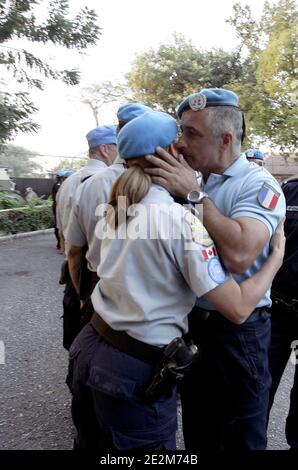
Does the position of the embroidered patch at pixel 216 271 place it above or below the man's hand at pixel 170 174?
below

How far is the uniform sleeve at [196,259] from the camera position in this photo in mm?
1204

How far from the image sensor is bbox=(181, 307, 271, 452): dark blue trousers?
5.16 ft

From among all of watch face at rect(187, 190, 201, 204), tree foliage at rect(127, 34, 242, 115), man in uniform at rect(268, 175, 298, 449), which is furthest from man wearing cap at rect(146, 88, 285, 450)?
tree foliage at rect(127, 34, 242, 115)

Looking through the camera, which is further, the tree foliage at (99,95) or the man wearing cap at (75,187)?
the tree foliage at (99,95)

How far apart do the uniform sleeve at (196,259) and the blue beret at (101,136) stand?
1797 millimetres

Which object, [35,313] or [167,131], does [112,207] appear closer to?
[167,131]

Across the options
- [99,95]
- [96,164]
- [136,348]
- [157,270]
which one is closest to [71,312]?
[96,164]

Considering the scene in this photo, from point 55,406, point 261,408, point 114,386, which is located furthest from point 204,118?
point 55,406

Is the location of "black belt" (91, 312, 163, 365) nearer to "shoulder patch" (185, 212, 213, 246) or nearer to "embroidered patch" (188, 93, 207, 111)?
"shoulder patch" (185, 212, 213, 246)

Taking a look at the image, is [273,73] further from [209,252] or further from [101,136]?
[209,252]

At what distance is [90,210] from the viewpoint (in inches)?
91.3

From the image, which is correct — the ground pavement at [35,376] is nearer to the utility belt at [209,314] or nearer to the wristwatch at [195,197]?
the utility belt at [209,314]

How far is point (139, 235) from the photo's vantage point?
1.24m

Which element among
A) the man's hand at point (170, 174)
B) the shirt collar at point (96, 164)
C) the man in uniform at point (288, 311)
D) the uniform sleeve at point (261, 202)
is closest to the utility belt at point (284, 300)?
the man in uniform at point (288, 311)
